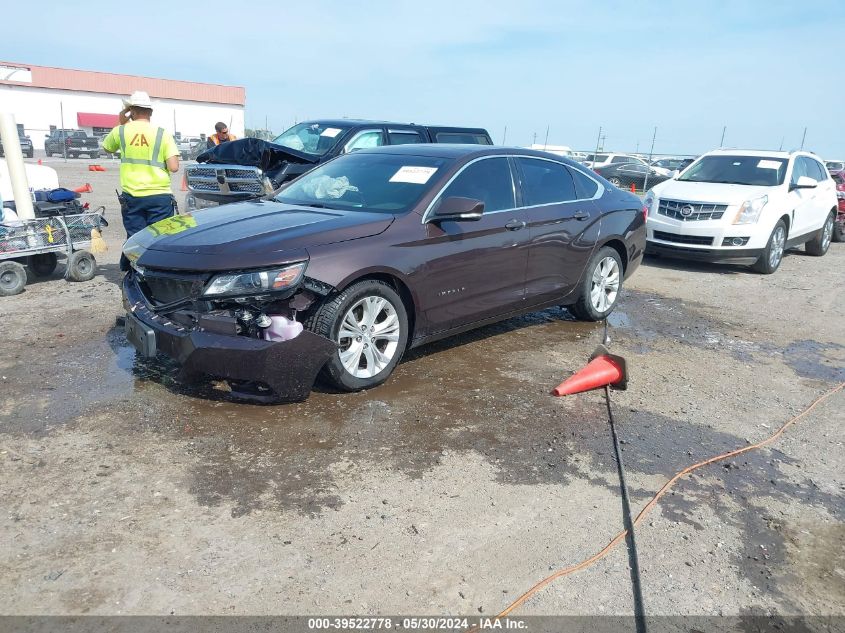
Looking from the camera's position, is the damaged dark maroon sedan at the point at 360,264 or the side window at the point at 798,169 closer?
the damaged dark maroon sedan at the point at 360,264

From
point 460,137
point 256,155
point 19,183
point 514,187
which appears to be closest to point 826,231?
point 460,137

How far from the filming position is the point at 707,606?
9.12 ft

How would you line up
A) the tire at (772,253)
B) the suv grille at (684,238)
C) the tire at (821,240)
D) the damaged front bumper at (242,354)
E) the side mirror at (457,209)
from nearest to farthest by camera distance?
the damaged front bumper at (242,354), the side mirror at (457,209), the suv grille at (684,238), the tire at (772,253), the tire at (821,240)

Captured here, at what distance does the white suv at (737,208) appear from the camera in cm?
1008

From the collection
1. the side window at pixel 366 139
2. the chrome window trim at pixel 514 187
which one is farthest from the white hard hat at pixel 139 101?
the side window at pixel 366 139

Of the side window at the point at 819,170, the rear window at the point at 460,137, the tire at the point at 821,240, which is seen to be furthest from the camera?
the tire at the point at 821,240

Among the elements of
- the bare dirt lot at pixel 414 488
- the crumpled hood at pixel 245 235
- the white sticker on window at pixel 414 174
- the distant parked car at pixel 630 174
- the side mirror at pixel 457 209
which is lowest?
the bare dirt lot at pixel 414 488

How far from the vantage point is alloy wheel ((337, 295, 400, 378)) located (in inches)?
180

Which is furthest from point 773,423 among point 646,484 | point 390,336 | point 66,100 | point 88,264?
point 66,100

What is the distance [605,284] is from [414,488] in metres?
3.98

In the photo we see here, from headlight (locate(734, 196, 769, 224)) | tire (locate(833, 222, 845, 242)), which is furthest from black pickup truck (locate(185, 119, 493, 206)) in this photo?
tire (locate(833, 222, 845, 242))

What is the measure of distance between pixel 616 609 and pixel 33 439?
3.21 metres

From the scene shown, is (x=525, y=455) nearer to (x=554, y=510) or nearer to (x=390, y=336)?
(x=554, y=510)

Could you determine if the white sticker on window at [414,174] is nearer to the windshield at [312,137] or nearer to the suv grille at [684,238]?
the windshield at [312,137]
